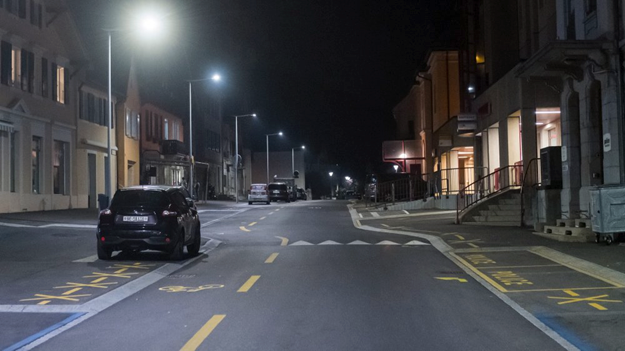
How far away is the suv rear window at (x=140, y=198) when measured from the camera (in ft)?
46.8

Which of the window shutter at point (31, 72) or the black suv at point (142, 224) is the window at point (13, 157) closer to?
the window shutter at point (31, 72)

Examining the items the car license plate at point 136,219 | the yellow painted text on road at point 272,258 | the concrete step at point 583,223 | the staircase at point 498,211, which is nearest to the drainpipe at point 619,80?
the concrete step at point 583,223

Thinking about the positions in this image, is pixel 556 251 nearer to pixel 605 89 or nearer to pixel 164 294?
pixel 605 89

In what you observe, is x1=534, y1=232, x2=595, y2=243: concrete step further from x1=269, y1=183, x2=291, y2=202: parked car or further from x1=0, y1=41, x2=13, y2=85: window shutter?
x1=269, y1=183, x2=291, y2=202: parked car

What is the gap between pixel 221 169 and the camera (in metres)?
67.0

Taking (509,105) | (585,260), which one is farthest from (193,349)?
(509,105)

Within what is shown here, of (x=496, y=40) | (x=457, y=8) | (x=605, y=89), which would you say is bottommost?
(x=605, y=89)

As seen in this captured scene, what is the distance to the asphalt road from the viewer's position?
727 cm

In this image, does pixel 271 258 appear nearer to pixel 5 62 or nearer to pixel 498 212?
pixel 498 212

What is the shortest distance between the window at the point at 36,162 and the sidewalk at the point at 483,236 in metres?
15.2

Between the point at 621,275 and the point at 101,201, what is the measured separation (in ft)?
49.0

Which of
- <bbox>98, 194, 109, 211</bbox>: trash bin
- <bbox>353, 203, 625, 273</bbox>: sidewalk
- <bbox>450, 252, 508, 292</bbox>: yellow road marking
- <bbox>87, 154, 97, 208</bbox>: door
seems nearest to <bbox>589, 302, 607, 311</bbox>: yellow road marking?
<bbox>450, 252, 508, 292</bbox>: yellow road marking

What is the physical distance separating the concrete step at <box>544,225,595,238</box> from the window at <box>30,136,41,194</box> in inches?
895

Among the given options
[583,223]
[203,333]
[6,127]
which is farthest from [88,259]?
[6,127]
